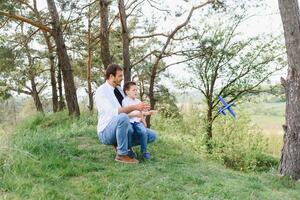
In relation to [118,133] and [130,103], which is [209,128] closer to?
[130,103]

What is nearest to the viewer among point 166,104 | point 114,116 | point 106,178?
point 106,178

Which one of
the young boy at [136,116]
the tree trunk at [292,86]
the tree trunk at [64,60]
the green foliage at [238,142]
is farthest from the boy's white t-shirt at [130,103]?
the green foliage at [238,142]

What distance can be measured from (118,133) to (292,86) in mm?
2925

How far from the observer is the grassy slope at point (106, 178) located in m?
3.92

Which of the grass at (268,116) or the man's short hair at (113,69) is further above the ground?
the man's short hair at (113,69)

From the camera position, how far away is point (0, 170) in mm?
4059

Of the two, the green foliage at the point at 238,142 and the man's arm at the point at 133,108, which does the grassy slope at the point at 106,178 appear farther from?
the green foliage at the point at 238,142

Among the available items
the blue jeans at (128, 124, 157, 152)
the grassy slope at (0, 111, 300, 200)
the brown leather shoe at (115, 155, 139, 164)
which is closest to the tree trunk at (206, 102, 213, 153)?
the grassy slope at (0, 111, 300, 200)

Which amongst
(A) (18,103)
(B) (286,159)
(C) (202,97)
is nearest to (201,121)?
(C) (202,97)

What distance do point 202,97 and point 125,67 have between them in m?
6.48

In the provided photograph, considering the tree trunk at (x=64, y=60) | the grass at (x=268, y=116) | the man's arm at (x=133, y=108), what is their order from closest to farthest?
the man's arm at (x=133, y=108) < the tree trunk at (x=64, y=60) < the grass at (x=268, y=116)

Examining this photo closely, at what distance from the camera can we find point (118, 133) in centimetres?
522

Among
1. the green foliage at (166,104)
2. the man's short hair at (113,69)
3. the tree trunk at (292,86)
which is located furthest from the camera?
→ the green foliage at (166,104)

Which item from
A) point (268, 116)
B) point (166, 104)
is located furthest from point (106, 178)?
point (166, 104)
